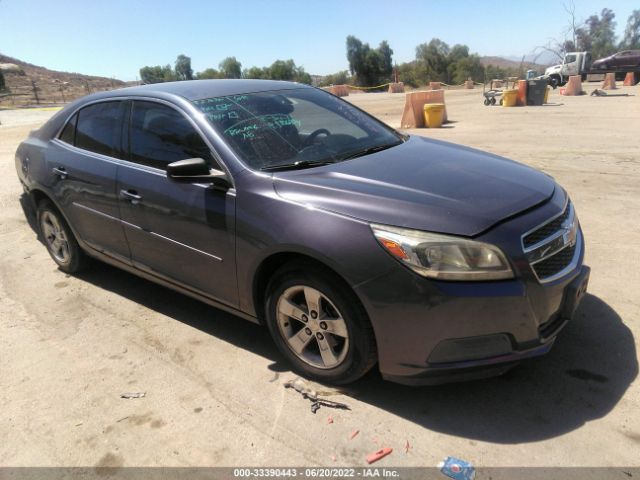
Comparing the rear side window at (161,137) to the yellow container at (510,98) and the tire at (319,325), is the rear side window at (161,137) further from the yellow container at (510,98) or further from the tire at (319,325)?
the yellow container at (510,98)

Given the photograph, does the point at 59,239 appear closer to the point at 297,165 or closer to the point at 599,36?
the point at 297,165

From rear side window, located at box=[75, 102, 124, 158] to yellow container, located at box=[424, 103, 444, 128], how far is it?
1089 cm

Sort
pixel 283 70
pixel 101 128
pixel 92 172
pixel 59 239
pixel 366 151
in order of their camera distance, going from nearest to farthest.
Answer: pixel 366 151 < pixel 92 172 < pixel 101 128 < pixel 59 239 < pixel 283 70

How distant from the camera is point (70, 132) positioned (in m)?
4.37

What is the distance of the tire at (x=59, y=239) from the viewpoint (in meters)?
4.54

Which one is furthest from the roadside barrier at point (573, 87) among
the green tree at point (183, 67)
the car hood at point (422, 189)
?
the green tree at point (183, 67)

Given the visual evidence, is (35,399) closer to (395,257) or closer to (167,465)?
(167,465)

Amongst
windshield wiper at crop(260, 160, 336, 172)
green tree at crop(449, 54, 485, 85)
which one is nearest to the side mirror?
windshield wiper at crop(260, 160, 336, 172)

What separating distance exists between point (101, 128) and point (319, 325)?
8.33 ft

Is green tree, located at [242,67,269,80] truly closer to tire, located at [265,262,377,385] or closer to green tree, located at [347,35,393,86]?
green tree, located at [347,35,393,86]

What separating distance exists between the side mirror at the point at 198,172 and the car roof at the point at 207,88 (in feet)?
2.22

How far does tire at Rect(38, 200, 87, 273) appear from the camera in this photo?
4543mm

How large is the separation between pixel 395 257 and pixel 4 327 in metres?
3.21

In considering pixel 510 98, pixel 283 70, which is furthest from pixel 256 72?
pixel 510 98
